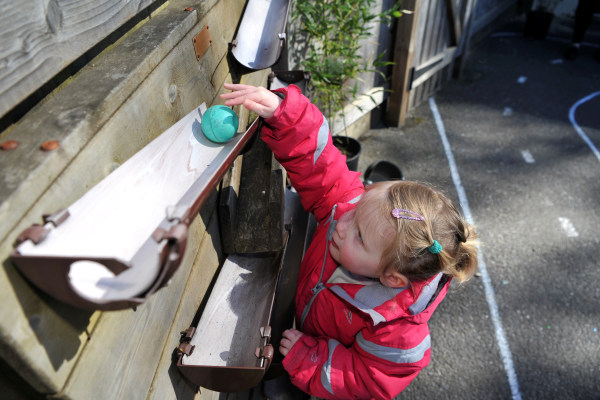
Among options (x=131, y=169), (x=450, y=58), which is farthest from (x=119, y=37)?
(x=450, y=58)

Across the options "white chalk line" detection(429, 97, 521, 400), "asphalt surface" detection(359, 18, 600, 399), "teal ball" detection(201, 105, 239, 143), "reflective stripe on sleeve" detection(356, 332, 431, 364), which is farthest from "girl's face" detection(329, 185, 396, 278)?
"white chalk line" detection(429, 97, 521, 400)

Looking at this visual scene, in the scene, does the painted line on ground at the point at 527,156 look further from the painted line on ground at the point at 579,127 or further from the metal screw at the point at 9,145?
the metal screw at the point at 9,145

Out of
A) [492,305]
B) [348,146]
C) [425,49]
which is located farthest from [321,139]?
[425,49]

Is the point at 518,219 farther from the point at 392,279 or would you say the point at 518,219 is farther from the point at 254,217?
the point at 254,217

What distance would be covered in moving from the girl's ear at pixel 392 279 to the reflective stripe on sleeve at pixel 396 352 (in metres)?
0.25

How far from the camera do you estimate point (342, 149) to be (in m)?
4.10

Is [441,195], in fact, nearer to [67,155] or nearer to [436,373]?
[67,155]

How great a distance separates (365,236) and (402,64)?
152 inches

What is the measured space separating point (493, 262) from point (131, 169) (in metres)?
3.31

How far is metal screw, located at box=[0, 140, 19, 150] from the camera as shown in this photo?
2.19ft

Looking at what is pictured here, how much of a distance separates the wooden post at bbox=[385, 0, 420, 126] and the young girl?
3384mm

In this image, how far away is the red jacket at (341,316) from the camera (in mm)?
1533

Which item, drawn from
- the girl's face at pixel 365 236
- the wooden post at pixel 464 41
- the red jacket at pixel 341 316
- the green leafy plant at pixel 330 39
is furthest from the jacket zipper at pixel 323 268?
the wooden post at pixel 464 41

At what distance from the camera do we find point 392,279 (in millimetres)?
1502
